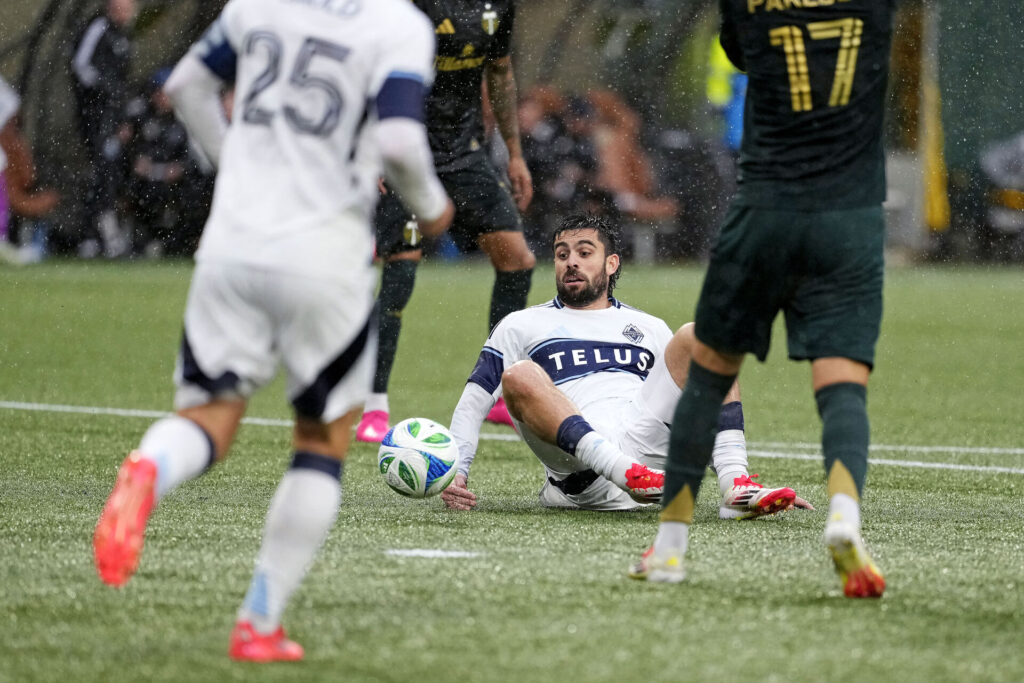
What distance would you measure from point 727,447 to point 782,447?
221cm

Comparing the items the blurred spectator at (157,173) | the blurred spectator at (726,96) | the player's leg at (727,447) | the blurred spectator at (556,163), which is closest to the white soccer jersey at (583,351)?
the player's leg at (727,447)

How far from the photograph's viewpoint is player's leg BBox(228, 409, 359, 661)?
312 cm

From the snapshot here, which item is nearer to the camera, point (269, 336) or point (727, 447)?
point (269, 336)

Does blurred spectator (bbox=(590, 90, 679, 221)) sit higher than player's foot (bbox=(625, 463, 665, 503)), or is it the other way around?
player's foot (bbox=(625, 463, 665, 503))

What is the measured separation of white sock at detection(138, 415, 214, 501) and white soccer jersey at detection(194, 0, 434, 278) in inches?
13.4

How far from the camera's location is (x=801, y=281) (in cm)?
396

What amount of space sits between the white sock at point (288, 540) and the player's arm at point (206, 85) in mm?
774

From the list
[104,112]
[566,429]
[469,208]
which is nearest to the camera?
[566,429]

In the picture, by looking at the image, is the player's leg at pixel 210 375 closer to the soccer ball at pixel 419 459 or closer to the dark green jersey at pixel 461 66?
the soccer ball at pixel 419 459

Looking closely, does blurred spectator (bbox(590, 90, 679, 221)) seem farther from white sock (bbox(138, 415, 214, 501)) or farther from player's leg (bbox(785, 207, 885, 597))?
white sock (bbox(138, 415, 214, 501))

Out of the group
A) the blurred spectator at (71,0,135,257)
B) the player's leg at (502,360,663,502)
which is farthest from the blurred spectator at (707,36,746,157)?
the player's leg at (502,360,663,502)

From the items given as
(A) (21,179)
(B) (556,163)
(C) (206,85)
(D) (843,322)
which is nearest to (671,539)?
(D) (843,322)

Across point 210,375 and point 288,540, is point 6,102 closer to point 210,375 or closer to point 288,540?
point 210,375

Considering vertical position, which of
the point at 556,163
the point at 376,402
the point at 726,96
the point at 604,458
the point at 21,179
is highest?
the point at 604,458
